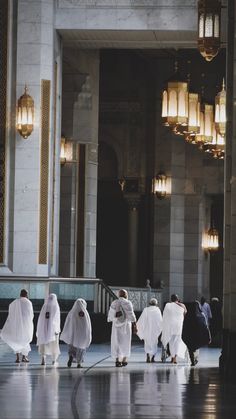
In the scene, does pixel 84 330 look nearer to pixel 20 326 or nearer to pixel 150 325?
pixel 20 326

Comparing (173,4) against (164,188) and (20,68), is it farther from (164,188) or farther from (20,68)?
(164,188)

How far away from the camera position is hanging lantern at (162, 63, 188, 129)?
2898cm

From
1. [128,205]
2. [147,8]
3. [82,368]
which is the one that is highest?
[147,8]

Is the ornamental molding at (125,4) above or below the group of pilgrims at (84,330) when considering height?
above

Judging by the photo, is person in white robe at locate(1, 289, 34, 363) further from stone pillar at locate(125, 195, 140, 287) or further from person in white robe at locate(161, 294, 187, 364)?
stone pillar at locate(125, 195, 140, 287)

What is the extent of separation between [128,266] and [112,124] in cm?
438

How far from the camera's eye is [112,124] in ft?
144

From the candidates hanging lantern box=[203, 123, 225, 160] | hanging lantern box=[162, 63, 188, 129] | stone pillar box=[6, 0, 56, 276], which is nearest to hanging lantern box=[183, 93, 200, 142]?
hanging lantern box=[162, 63, 188, 129]

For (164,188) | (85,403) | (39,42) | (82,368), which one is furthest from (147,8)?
(85,403)

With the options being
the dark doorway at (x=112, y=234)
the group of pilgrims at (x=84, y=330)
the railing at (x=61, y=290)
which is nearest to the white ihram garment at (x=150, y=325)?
the group of pilgrims at (x=84, y=330)

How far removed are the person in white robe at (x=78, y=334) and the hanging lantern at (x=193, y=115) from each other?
484 cm

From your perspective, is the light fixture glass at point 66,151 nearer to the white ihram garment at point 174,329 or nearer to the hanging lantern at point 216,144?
the hanging lantern at point 216,144

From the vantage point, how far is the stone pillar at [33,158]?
2992 centimetres

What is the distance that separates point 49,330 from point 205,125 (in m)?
6.25
